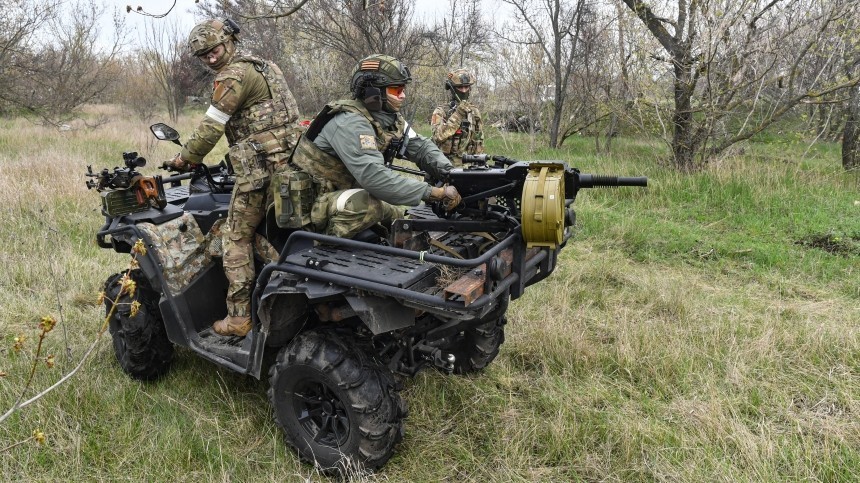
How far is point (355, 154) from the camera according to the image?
2803mm

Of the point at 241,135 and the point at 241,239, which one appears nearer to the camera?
the point at 241,239

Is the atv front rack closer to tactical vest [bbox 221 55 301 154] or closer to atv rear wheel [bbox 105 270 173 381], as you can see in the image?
tactical vest [bbox 221 55 301 154]

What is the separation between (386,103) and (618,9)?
9028 mm

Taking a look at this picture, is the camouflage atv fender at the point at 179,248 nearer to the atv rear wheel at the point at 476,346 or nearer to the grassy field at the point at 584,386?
the grassy field at the point at 584,386

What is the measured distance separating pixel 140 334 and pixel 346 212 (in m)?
1.70

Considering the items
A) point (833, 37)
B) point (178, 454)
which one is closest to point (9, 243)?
point (178, 454)

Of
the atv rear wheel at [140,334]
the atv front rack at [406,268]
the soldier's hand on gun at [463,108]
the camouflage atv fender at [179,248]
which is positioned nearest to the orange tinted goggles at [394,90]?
the atv front rack at [406,268]

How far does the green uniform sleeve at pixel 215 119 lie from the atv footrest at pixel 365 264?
94cm

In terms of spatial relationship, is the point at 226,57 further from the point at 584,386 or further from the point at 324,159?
the point at 584,386

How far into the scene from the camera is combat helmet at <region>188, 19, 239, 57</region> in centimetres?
341

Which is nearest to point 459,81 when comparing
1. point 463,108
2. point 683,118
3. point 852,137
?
point 463,108

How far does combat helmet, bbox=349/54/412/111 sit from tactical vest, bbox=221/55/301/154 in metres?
0.77

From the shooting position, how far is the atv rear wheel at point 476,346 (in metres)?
3.67

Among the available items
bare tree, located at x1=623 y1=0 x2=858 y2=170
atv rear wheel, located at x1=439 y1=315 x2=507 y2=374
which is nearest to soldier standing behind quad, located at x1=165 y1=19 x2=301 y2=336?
atv rear wheel, located at x1=439 y1=315 x2=507 y2=374
